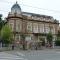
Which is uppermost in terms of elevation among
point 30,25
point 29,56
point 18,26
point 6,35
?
point 30,25

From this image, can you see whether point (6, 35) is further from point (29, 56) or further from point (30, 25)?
point (29, 56)

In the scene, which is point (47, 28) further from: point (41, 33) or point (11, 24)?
point (11, 24)

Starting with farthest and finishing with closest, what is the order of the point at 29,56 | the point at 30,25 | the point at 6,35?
the point at 30,25 → the point at 6,35 → the point at 29,56

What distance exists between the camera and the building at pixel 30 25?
187 ft

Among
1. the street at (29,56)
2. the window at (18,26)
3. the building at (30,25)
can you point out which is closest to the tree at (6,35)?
the building at (30,25)

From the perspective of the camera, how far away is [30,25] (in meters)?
60.2

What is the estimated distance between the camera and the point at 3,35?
5197 cm

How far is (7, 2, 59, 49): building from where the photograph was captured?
57094 mm

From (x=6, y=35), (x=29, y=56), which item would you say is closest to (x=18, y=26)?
(x=6, y=35)

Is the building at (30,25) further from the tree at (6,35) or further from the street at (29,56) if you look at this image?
the street at (29,56)

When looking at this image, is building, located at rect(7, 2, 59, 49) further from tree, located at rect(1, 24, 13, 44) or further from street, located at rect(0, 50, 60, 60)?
street, located at rect(0, 50, 60, 60)

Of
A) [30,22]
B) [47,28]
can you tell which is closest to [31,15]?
[30,22]

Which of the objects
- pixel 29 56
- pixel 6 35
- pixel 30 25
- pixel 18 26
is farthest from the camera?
pixel 30 25

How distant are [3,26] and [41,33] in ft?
35.6
